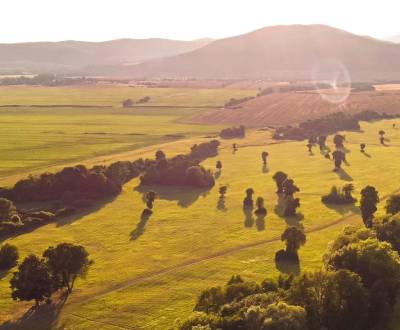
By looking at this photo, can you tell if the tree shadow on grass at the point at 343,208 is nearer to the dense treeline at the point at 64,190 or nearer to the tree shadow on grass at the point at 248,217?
the tree shadow on grass at the point at 248,217

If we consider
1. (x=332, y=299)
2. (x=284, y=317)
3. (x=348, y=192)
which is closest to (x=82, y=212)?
(x=348, y=192)

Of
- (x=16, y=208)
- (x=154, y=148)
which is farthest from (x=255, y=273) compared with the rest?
(x=154, y=148)

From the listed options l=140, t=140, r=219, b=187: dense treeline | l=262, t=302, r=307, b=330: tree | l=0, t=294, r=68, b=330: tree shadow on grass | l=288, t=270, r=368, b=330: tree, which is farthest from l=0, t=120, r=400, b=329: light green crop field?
l=262, t=302, r=307, b=330: tree

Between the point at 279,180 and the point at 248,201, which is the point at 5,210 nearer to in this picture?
the point at 248,201

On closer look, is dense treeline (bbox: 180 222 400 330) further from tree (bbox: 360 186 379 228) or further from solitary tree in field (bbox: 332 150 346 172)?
solitary tree in field (bbox: 332 150 346 172)

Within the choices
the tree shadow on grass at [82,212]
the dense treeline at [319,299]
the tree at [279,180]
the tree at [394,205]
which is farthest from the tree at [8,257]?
the tree at [279,180]

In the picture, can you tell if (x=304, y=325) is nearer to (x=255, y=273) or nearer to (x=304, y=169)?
(x=255, y=273)

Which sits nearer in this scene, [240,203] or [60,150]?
[240,203]
